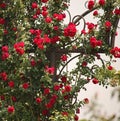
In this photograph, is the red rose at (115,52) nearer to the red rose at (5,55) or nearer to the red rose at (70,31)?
the red rose at (70,31)

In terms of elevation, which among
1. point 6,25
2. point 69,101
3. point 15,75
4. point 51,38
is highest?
point 6,25

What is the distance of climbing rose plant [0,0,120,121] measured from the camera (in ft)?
16.5

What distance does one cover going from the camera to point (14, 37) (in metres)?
5.47

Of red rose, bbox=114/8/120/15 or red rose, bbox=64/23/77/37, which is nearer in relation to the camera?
red rose, bbox=64/23/77/37

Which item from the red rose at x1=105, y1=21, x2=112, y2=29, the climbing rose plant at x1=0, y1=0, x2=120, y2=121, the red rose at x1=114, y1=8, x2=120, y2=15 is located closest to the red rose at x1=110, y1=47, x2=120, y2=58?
the climbing rose plant at x1=0, y1=0, x2=120, y2=121

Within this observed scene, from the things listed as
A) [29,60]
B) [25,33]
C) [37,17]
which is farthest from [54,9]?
[29,60]

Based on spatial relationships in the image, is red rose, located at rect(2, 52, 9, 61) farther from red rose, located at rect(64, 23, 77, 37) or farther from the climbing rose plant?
red rose, located at rect(64, 23, 77, 37)

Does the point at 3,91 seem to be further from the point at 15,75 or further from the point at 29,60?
the point at 29,60

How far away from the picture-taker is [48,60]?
5238 millimetres

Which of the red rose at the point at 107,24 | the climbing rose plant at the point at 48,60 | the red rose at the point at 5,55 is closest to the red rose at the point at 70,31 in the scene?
the climbing rose plant at the point at 48,60

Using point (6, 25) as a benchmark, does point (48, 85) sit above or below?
below

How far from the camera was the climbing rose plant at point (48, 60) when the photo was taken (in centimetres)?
504

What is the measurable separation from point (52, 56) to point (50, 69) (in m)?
0.38

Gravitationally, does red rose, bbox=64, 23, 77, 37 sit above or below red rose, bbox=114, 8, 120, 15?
below
